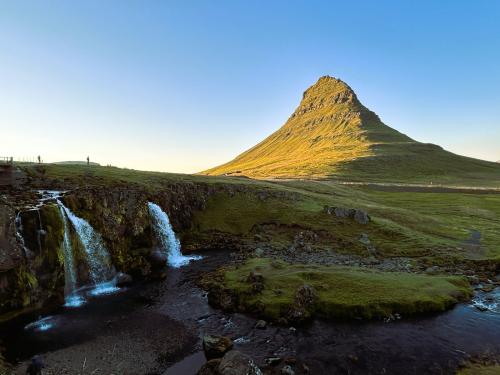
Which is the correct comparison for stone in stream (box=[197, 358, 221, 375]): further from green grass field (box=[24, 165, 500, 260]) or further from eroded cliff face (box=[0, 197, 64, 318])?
green grass field (box=[24, 165, 500, 260])

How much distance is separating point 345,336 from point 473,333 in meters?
11.9

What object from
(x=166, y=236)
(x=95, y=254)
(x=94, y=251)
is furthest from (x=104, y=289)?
(x=166, y=236)

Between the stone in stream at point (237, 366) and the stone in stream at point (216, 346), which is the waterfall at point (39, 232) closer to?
the stone in stream at point (216, 346)

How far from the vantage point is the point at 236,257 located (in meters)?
56.8

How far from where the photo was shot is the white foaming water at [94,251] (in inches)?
1823

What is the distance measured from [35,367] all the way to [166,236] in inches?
1402

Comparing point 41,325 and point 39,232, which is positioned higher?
point 39,232

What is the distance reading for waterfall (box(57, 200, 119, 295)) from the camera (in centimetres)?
4579

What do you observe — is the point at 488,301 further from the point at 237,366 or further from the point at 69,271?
the point at 69,271

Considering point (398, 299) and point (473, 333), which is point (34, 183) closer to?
point (398, 299)

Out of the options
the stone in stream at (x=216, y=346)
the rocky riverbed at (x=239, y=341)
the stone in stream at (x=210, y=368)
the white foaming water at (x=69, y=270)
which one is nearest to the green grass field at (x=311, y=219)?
the white foaming water at (x=69, y=270)

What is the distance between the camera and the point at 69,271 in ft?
141

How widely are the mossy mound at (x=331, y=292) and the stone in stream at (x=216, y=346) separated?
22.8 feet

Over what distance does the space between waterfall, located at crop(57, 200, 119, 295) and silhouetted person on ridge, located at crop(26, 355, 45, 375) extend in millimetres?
17764
